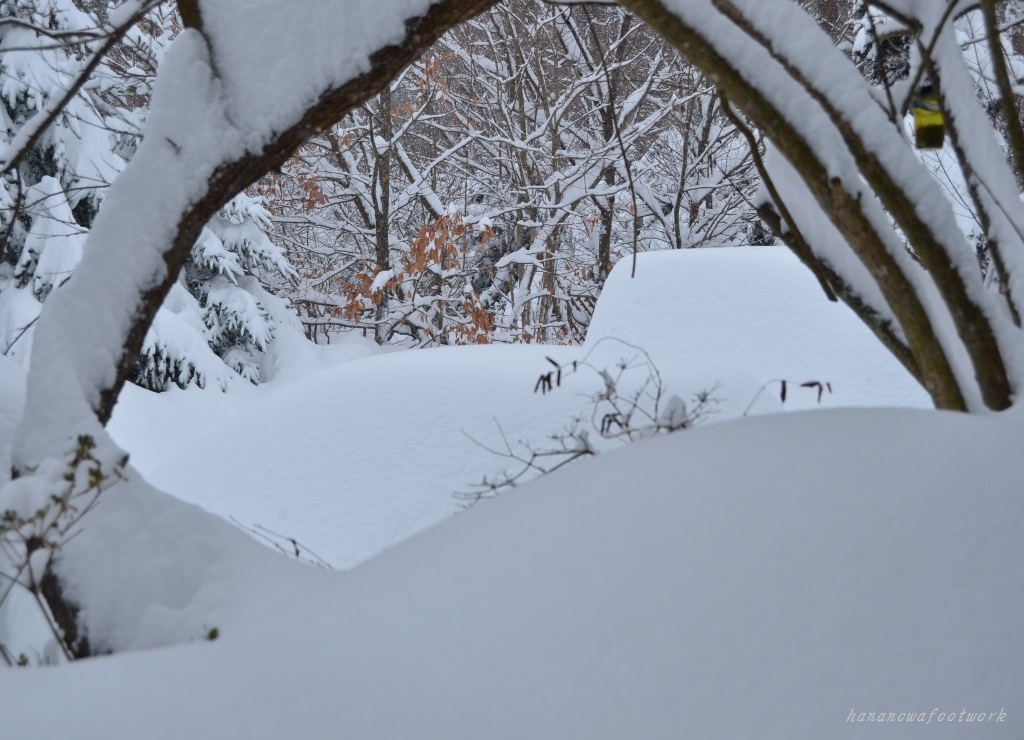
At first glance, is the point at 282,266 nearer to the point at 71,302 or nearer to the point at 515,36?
the point at 515,36

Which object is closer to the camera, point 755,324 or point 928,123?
point 928,123

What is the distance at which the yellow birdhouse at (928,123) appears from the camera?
2039 mm

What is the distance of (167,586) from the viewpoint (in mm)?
1481

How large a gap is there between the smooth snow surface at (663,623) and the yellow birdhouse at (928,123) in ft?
3.38

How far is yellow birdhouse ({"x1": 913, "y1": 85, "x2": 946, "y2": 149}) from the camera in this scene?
204cm

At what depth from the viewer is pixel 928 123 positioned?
2043mm

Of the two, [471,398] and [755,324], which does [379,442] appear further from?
[755,324]

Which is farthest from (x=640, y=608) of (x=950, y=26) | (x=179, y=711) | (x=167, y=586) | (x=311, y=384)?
(x=311, y=384)

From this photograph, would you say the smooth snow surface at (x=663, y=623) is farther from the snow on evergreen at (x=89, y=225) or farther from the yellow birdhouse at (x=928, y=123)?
the snow on evergreen at (x=89, y=225)

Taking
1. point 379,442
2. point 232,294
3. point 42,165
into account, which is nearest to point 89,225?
point 42,165

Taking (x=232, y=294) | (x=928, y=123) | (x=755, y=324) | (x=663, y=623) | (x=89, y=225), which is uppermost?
(x=89, y=225)

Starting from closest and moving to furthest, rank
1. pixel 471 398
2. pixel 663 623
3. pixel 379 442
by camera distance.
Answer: pixel 663 623
pixel 379 442
pixel 471 398

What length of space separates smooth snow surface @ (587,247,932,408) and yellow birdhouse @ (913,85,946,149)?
1438mm

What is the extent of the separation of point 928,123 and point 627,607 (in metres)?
1.67
